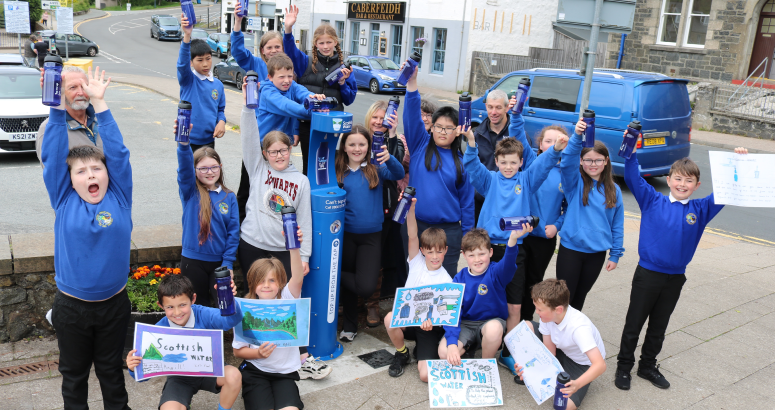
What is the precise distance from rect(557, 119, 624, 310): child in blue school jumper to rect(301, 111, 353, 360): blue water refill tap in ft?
5.47

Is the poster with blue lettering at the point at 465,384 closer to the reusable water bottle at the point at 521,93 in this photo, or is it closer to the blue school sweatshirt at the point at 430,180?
the blue school sweatshirt at the point at 430,180

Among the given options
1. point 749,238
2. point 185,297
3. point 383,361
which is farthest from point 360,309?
point 749,238

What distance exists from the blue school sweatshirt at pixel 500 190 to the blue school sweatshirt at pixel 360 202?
58 cm

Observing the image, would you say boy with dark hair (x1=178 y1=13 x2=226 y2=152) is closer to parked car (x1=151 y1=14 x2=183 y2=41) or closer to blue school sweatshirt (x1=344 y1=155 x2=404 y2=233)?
blue school sweatshirt (x1=344 y1=155 x2=404 y2=233)

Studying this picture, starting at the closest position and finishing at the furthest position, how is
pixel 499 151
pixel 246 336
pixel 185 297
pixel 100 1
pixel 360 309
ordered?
1. pixel 185 297
2. pixel 246 336
3. pixel 499 151
4. pixel 360 309
5. pixel 100 1

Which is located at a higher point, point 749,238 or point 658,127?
point 658,127

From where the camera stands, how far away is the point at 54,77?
10.1 ft

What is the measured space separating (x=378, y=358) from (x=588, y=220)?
6.19ft

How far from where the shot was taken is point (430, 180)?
475cm

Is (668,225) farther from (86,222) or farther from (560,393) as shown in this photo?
(86,222)

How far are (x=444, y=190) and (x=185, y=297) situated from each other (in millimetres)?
2140

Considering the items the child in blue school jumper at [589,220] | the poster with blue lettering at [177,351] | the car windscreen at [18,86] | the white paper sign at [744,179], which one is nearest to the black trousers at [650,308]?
the child in blue school jumper at [589,220]

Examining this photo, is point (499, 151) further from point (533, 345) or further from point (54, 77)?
point (54, 77)

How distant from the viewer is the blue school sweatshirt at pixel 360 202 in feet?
15.5
